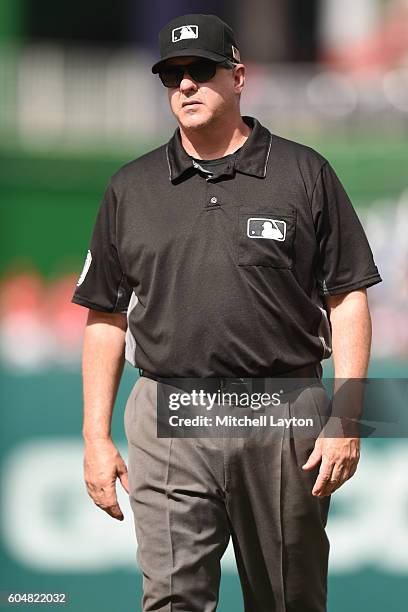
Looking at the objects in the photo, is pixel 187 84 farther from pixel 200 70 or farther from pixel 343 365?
pixel 343 365

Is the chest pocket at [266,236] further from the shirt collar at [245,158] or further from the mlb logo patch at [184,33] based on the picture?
the mlb logo patch at [184,33]

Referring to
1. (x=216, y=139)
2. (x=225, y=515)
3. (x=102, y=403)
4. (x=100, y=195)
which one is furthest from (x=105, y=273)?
(x=100, y=195)

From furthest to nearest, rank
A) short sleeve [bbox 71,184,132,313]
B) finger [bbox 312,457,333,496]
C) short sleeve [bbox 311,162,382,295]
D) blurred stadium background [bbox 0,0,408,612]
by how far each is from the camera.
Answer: blurred stadium background [bbox 0,0,408,612] < short sleeve [bbox 71,184,132,313] < short sleeve [bbox 311,162,382,295] < finger [bbox 312,457,333,496]

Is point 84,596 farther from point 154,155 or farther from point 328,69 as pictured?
point 328,69

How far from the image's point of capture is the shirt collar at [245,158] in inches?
130

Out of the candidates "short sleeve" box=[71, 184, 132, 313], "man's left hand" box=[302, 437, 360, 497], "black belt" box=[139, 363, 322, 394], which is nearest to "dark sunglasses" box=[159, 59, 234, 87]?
"short sleeve" box=[71, 184, 132, 313]

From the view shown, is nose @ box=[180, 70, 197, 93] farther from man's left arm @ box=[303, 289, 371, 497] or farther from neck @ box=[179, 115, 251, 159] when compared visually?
man's left arm @ box=[303, 289, 371, 497]

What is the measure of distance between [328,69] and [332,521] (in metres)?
6.65

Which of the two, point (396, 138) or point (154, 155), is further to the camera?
point (396, 138)

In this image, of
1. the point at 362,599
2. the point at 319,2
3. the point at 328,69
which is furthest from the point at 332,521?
the point at 319,2

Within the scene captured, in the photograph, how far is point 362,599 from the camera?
5.73 m

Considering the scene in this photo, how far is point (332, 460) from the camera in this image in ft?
10.5

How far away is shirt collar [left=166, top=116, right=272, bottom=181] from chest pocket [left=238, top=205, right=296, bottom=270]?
0.40 ft

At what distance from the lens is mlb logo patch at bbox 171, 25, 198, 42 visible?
10.7 ft
